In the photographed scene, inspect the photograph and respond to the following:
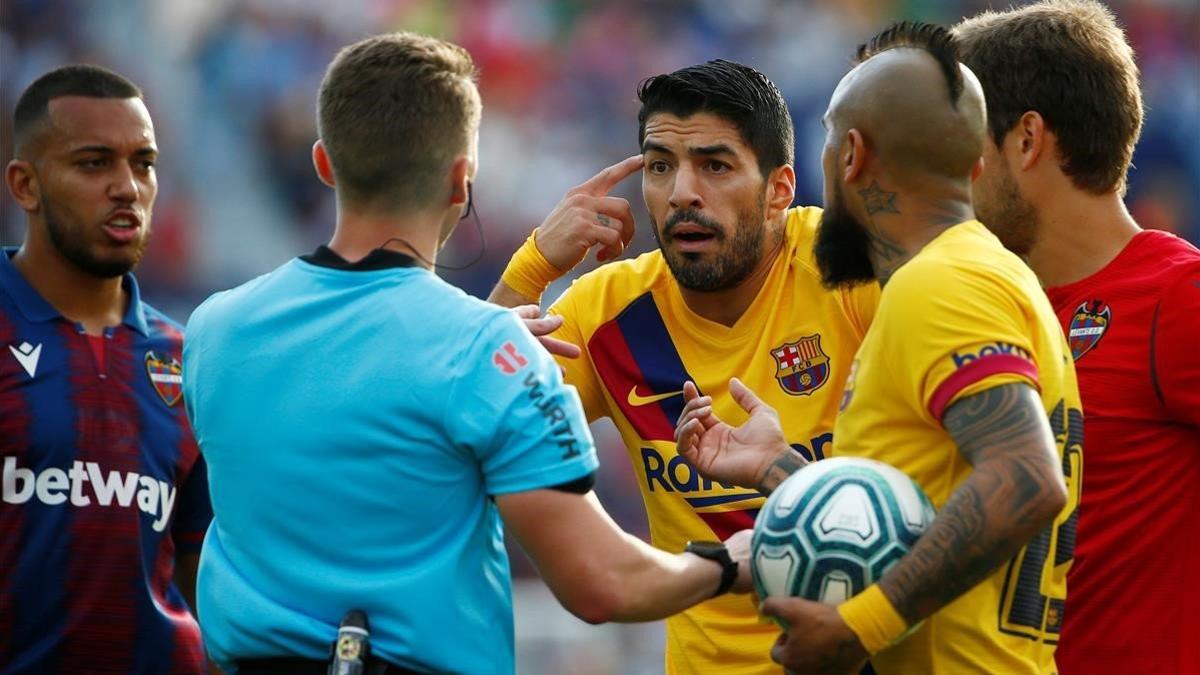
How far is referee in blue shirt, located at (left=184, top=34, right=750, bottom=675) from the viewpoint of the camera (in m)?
3.51

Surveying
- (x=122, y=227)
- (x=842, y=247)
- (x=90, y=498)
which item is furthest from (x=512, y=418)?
(x=122, y=227)

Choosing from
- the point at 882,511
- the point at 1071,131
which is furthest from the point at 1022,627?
the point at 1071,131

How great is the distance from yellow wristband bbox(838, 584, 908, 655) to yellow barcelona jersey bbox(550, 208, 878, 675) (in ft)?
4.45

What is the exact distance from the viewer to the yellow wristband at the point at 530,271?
18.4 ft

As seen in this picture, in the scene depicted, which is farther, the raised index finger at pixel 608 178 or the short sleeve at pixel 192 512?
the raised index finger at pixel 608 178

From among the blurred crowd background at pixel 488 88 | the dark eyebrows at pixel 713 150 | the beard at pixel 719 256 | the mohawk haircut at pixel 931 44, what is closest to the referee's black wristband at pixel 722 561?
the mohawk haircut at pixel 931 44

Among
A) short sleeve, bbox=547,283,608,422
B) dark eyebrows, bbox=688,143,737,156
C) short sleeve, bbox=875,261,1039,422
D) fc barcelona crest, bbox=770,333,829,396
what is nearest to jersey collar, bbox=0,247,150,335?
short sleeve, bbox=547,283,608,422

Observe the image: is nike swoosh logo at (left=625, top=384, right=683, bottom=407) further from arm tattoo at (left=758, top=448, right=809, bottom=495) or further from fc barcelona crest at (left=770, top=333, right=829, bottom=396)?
arm tattoo at (left=758, top=448, right=809, bottom=495)

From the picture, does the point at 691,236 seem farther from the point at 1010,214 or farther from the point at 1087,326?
the point at 1087,326

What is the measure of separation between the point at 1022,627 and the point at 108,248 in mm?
3286

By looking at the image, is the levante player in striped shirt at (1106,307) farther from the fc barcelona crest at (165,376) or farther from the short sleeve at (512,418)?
the fc barcelona crest at (165,376)

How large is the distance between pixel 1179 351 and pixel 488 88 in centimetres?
1098

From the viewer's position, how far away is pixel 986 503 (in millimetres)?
3445

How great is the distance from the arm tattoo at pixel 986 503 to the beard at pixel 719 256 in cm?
177
